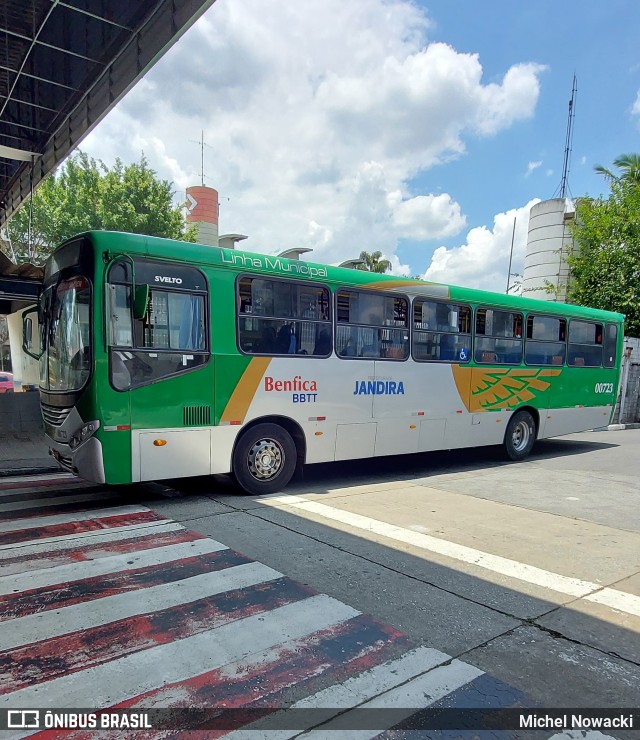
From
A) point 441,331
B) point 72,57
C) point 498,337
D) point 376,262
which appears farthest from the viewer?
point 376,262

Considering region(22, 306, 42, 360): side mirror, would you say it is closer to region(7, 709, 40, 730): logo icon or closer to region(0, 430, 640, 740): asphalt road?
region(0, 430, 640, 740): asphalt road

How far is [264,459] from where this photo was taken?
23.9 feet

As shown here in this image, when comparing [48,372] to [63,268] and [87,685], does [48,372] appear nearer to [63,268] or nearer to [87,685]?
[63,268]

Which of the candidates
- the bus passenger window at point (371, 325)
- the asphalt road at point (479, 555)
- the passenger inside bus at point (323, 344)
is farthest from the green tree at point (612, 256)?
the passenger inside bus at point (323, 344)

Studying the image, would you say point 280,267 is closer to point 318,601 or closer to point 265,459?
point 265,459

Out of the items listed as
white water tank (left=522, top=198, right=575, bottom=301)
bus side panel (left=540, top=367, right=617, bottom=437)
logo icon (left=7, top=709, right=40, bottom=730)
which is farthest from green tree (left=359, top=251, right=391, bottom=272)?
logo icon (left=7, top=709, right=40, bottom=730)

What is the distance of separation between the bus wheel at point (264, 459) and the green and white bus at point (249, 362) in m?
0.02

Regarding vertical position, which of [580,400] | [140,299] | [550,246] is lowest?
[580,400]

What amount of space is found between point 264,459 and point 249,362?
1446mm

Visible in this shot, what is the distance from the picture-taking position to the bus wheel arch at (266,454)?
7031 millimetres

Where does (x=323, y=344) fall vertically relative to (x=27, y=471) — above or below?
above

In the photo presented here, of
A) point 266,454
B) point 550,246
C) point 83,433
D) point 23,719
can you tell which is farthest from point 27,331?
point 550,246

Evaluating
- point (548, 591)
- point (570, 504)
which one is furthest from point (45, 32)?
point (570, 504)

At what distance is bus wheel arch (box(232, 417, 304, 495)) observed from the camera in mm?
7031
